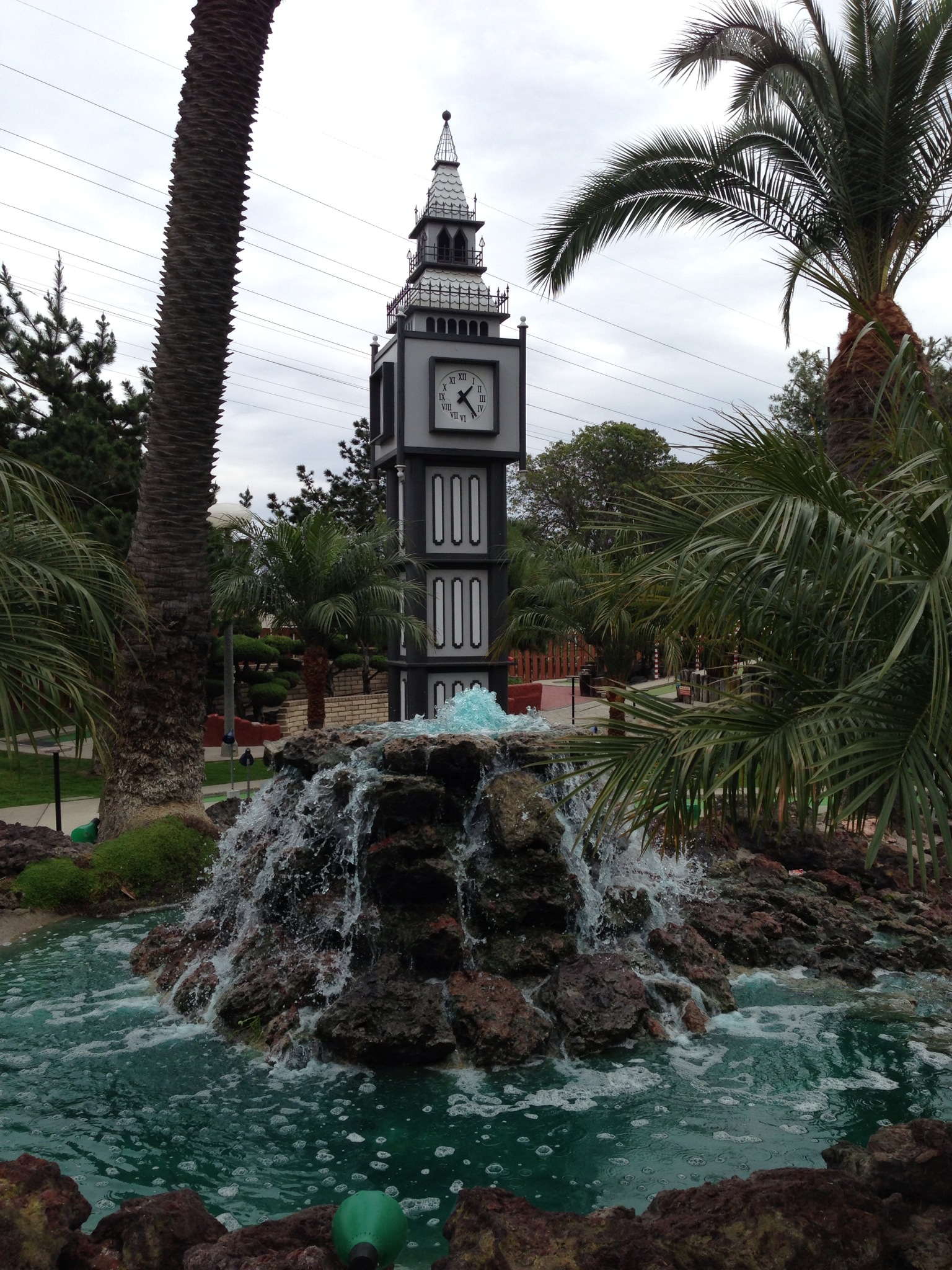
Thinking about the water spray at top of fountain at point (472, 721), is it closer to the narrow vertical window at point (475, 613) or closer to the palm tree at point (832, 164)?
the palm tree at point (832, 164)

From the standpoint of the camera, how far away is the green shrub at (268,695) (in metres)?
26.2

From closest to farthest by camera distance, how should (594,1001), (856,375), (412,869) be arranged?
(594,1001), (412,869), (856,375)

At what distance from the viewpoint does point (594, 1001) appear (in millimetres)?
7945

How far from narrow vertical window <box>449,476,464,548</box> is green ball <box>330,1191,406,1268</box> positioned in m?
20.0

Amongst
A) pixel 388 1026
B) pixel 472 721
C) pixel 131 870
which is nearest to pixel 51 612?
pixel 388 1026

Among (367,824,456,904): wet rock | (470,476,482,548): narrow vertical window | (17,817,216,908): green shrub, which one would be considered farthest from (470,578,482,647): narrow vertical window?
(367,824,456,904): wet rock

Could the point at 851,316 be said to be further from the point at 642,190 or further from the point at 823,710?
the point at 823,710

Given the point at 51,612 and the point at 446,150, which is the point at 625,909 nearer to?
the point at 51,612

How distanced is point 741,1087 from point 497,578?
17745mm

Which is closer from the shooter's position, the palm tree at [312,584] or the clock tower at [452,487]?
the palm tree at [312,584]

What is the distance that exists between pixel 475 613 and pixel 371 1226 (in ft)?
65.5

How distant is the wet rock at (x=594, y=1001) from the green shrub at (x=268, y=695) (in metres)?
18.7

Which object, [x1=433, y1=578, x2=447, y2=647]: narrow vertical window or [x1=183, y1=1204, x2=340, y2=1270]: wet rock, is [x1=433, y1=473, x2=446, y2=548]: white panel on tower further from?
[x1=183, y1=1204, x2=340, y2=1270]: wet rock

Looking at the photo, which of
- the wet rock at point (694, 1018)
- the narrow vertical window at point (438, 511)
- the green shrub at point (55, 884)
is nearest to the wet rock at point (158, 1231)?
the wet rock at point (694, 1018)
